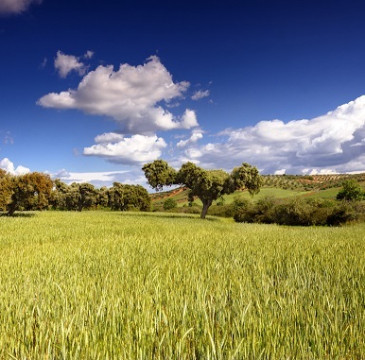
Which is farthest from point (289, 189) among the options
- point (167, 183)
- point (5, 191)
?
point (5, 191)

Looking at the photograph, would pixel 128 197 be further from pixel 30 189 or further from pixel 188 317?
pixel 188 317

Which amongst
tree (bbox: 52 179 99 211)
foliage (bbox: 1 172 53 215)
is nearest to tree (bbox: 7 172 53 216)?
foliage (bbox: 1 172 53 215)

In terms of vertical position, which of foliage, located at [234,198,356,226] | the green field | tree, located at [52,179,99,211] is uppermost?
tree, located at [52,179,99,211]

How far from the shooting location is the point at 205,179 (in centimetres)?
3444

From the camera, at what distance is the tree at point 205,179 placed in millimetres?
34344

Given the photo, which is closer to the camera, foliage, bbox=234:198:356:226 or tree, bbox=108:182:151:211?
foliage, bbox=234:198:356:226

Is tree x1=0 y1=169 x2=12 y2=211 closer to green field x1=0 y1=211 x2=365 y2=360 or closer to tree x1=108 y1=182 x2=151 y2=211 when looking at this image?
green field x1=0 y1=211 x2=365 y2=360

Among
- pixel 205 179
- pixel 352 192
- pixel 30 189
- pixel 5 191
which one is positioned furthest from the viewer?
pixel 352 192

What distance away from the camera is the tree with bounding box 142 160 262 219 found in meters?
34.3

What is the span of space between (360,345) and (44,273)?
536cm

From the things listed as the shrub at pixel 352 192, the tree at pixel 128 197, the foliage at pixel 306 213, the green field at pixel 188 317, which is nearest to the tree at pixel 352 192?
the shrub at pixel 352 192

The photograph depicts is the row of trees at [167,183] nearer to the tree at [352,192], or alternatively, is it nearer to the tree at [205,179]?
the tree at [205,179]

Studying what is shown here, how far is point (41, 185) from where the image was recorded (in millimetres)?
30469

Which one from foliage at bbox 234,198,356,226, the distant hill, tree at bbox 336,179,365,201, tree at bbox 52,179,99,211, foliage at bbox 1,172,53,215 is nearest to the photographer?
foliage at bbox 1,172,53,215
